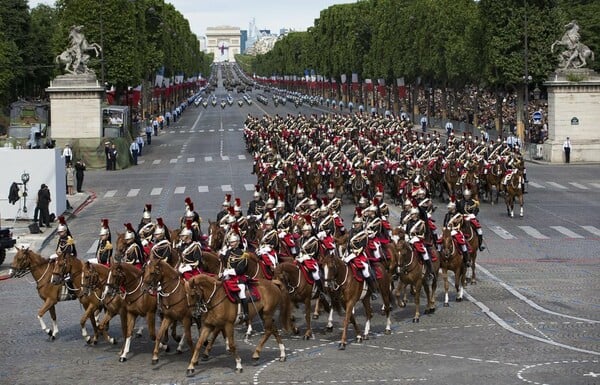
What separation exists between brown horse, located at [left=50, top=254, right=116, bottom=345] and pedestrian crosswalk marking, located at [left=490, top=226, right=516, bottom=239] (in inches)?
701

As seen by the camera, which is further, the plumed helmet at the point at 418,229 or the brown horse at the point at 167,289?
the plumed helmet at the point at 418,229

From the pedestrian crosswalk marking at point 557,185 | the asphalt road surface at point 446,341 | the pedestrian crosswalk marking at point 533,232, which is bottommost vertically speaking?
the asphalt road surface at point 446,341

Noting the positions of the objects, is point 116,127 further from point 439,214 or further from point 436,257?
point 436,257

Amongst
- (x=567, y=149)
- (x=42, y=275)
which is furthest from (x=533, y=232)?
(x=567, y=149)

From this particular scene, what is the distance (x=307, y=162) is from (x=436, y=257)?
24447mm

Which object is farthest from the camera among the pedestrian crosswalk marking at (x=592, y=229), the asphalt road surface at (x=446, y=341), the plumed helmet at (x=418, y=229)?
the pedestrian crosswalk marking at (x=592, y=229)

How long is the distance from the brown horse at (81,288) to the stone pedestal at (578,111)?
4559 centimetres

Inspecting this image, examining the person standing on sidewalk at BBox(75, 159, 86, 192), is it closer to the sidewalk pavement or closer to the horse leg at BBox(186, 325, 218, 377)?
the sidewalk pavement

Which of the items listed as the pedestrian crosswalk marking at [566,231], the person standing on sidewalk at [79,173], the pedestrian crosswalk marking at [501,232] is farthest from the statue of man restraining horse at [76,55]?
the pedestrian crosswalk marking at [566,231]

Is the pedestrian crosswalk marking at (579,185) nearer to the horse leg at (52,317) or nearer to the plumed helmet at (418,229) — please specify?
the plumed helmet at (418,229)

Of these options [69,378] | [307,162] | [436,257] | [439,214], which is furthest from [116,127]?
[69,378]

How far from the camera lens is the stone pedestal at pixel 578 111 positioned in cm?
6469

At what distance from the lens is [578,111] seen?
213 ft

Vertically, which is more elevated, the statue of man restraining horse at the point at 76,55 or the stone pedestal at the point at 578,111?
the statue of man restraining horse at the point at 76,55
